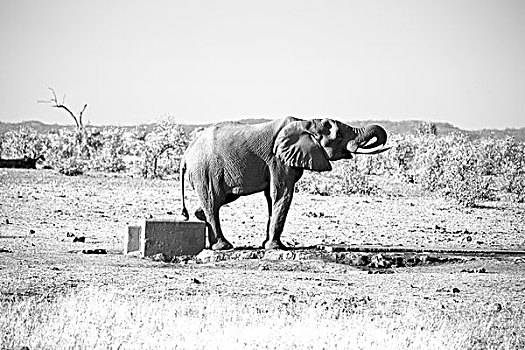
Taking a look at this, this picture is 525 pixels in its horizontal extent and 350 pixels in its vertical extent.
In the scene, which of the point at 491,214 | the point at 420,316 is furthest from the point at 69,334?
the point at 491,214

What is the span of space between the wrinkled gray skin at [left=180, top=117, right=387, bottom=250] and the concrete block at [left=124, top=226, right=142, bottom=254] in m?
1.13

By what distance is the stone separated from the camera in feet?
60.4

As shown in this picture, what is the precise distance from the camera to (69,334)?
10289 mm

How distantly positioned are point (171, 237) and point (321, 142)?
365 centimetres

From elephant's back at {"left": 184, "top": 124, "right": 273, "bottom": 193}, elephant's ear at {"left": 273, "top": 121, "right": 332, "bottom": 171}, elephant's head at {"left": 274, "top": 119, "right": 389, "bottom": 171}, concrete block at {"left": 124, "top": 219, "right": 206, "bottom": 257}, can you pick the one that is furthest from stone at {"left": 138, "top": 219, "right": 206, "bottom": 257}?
elephant's head at {"left": 274, "top": 119, "right": 389, "bottom": 171}

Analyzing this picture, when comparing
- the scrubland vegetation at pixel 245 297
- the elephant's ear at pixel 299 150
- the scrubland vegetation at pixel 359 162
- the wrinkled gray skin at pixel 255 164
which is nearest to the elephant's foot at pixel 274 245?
the wrinkled gray skin at pixel 255 164

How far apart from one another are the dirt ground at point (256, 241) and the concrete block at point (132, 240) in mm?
606

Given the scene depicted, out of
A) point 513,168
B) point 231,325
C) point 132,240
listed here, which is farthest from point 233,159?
point 513,168

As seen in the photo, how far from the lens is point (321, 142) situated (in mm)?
19719

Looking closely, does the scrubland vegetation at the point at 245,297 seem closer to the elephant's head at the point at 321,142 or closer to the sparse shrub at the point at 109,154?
the elephant's head at the point at 321,142

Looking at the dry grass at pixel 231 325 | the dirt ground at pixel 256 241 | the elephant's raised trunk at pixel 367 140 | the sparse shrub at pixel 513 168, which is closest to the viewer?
the dry grass at pixel 231 325

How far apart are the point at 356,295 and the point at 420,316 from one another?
6.40ft

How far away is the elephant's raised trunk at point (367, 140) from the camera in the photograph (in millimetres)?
19750

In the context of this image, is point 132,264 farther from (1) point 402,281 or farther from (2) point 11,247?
(1) point 402,281
